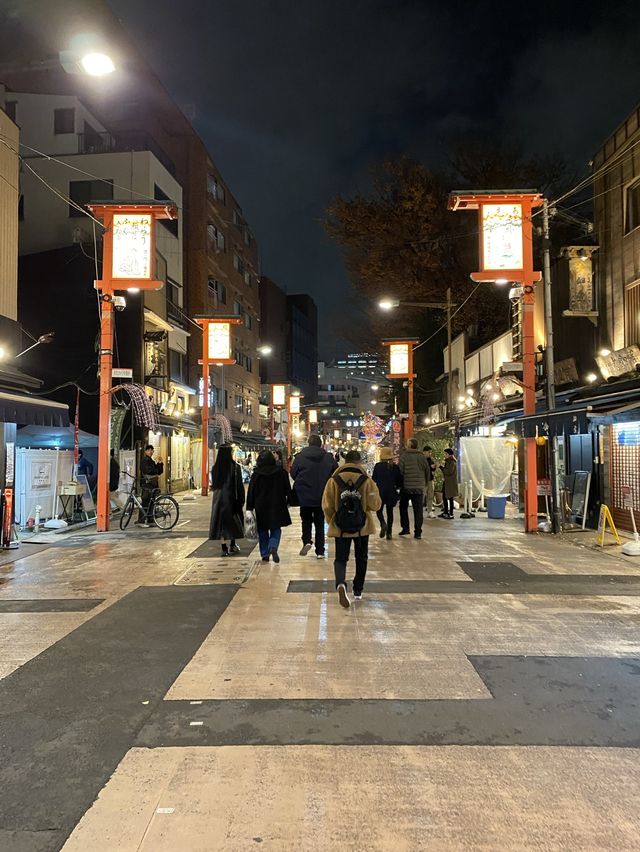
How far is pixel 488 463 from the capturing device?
16859 mm

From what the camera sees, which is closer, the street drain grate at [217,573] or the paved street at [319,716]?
the paved street at [319,716]

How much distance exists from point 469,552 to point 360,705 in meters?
6.61

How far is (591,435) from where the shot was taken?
1393 cm

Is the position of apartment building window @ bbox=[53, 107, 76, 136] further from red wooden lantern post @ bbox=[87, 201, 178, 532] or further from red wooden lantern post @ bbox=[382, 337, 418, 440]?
red wooden lantern post @ bbox=[382, 337, 418, 440]

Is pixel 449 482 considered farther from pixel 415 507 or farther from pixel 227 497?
pixel 227 497

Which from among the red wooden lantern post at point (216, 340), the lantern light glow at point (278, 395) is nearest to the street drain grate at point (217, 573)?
the red wooden lantern post at point (216, 340)

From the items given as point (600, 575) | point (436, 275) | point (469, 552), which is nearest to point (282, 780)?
point (600, 575)

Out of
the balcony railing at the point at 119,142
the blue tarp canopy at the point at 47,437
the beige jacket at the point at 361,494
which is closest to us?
the beige jacket at the point at 361,494

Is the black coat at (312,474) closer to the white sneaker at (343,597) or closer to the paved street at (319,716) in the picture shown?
the paved street at (319,716)

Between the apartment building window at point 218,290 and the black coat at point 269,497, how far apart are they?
31542mm

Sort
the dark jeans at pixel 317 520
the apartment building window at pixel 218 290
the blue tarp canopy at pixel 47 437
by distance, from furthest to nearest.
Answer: the apartment building window at pixel 218 290
the blue tarp canopy at pixel 47 437
the dark jeans at pixel 317 520

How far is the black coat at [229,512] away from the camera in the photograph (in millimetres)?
9594

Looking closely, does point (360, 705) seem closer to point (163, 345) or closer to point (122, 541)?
point (122, 541)

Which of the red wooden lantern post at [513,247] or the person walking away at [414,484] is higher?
the red wooden lantern post at [513,247]
